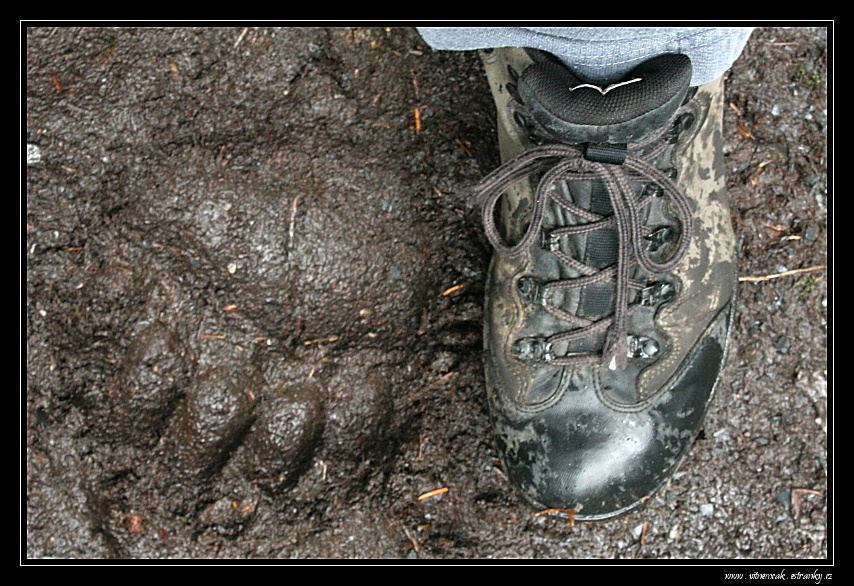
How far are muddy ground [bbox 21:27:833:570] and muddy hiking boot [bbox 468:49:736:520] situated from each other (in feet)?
0.76

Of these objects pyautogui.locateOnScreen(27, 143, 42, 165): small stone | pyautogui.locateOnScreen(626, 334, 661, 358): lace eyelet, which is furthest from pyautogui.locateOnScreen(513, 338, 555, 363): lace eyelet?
pyautogui.locateOnScreen(27, 143, 42, 165): small stone

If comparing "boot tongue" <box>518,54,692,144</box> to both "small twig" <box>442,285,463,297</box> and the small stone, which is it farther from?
the small stone

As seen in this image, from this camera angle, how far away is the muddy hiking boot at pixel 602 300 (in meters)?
1.25

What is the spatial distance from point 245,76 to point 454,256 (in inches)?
31.5

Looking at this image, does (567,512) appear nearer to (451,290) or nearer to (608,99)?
(451,290)

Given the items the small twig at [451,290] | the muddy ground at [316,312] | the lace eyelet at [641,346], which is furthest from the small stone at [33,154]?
the lace eyelet at [641,346]

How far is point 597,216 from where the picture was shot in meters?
1.28

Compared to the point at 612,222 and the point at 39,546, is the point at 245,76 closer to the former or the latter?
the point at 612,222

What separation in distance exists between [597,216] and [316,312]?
0.81 metres

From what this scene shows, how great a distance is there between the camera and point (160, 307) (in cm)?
168

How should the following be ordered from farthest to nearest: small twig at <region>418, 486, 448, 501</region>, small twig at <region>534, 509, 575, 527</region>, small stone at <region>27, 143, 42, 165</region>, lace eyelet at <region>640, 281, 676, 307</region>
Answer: small stone at <region>27, 143, 42, 165</region> < small twig at <region>418, 486, 448, 501</region> < small twig at <region>534, 509, 575, 527</region> < lace eyelet at <region>640, 281, 676, 307</region>

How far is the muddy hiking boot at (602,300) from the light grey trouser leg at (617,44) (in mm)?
120

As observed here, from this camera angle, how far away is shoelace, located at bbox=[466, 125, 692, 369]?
1.21 m

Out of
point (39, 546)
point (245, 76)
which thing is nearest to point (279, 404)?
point (39, 546)
